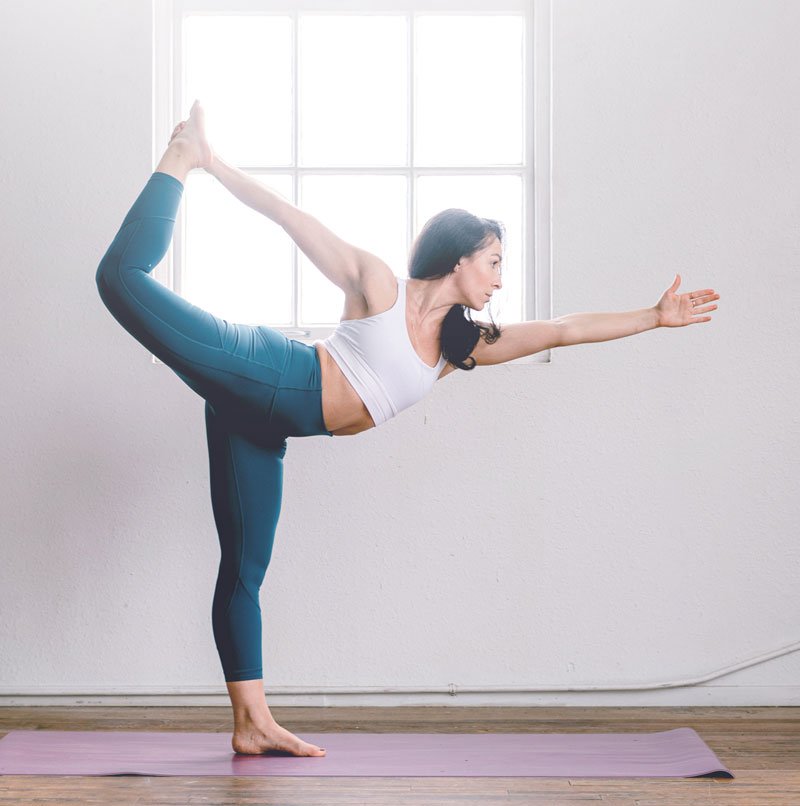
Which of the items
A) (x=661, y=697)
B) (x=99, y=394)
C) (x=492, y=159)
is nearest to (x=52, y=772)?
(x=99, y=394)

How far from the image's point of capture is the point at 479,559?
293 centimetres

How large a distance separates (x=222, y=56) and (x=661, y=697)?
2.55 metres

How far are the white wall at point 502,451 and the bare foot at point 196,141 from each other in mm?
709

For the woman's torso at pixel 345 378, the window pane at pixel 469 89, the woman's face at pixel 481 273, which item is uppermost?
the window pane at pixel 469 89

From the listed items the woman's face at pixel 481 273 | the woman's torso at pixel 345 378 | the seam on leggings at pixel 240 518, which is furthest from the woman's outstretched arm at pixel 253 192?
the seam on leggings at pixel 240 518

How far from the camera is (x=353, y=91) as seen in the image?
3.13 metres

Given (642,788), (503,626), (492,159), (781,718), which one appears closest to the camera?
(642,788)

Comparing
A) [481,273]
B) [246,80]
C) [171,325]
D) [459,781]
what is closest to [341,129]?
[246,80]

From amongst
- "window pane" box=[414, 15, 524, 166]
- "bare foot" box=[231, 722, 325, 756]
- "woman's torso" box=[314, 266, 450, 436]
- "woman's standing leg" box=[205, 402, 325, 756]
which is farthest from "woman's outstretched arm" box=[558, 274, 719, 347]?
"bare foot" box=[231, 722, 325, 756]

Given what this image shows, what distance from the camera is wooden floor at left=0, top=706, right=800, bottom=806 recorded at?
1973mm

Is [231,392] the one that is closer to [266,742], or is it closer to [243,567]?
[243,567]

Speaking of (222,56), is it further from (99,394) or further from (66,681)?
(66,681)

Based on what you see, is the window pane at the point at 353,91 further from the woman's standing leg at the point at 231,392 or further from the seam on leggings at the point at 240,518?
the seam on leggings at the point at 240,518

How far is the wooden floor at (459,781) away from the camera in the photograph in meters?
1.97
